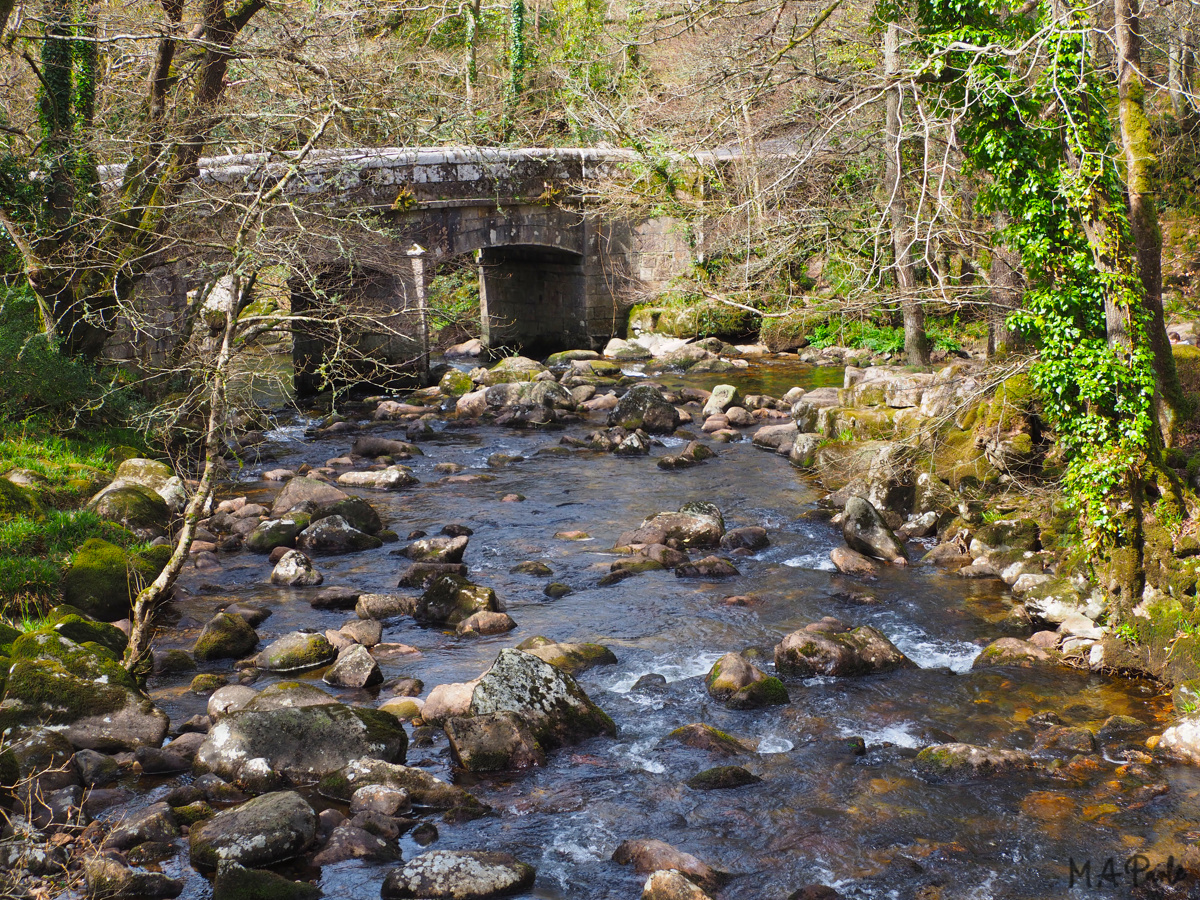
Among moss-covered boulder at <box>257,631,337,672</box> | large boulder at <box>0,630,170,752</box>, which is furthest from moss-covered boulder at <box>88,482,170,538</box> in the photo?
large boulder at <box>0,630,170,752</box>

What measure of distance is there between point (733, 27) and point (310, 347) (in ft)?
34.5

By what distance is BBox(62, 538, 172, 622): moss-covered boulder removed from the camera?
8.79 meters

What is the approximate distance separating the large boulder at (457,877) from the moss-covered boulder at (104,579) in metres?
4.50

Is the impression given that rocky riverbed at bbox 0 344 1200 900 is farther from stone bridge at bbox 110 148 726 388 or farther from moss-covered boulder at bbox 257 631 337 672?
stone bridge at bbox 110 148 726 388

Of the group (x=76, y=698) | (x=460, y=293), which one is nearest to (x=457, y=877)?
(x=76, y=698)

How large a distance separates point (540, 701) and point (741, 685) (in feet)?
5.26

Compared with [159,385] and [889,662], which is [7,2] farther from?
[159,385]

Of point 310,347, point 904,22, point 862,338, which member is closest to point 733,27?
point 904,22

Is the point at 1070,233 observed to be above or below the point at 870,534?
above

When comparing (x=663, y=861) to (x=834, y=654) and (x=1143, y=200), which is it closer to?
(x=834, y=654)

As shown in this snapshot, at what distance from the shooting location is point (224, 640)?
8.31 metres

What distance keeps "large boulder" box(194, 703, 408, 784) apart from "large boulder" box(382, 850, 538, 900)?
1304 millimetres

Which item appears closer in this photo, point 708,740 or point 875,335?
point 708,740

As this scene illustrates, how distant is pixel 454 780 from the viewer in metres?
6.45
